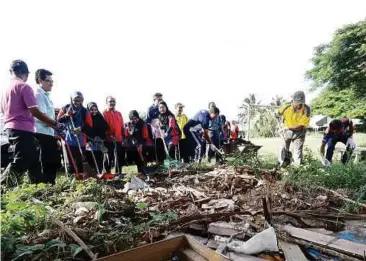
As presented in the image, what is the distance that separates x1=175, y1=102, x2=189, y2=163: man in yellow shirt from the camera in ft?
27.8

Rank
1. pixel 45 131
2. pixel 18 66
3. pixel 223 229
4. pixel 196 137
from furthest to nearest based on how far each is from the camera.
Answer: pixel 196 137 → pixel 45 131 → pixel 18 66 → pixel 223 229

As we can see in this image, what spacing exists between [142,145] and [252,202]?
4.20 meters

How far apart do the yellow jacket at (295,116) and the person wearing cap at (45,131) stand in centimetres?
508

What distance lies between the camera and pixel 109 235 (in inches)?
96.9

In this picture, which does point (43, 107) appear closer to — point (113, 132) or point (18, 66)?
point (18, 66)

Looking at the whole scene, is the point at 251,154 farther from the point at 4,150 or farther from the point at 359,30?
the point at 359,30

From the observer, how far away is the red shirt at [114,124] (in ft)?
21.9

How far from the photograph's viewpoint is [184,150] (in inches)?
336

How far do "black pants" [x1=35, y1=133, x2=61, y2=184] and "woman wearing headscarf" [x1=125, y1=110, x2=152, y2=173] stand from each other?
106 inches

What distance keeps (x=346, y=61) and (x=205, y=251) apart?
850 inches

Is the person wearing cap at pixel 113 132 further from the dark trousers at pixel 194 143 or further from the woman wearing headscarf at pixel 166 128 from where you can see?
the dark trousers at pixel 194 143

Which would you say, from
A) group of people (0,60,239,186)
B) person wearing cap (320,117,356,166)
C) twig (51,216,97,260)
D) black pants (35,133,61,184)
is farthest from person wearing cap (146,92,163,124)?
twig (51,216,97,260)

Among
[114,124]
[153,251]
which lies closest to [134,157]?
[114,124]

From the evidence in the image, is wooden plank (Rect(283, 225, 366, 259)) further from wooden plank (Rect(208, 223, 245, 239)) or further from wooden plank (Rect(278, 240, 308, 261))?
wooden plank (Rect(208, 223, 245, 239))
